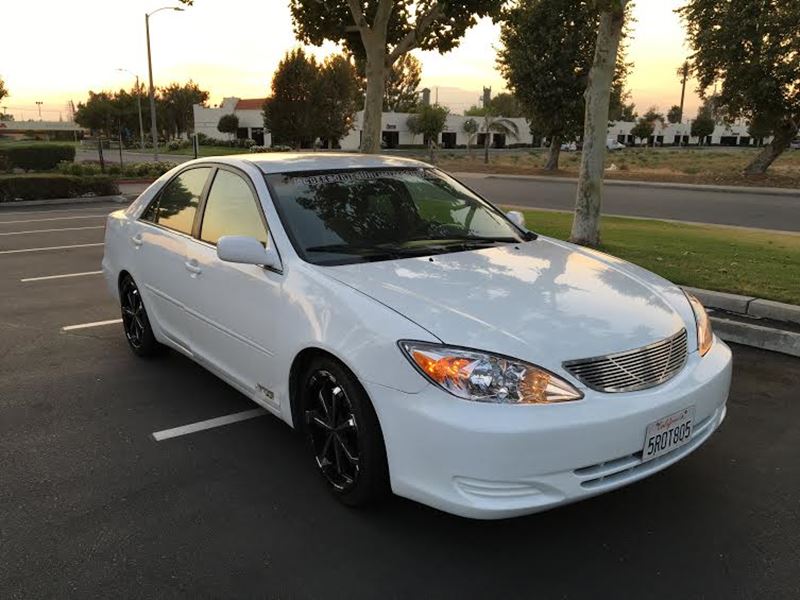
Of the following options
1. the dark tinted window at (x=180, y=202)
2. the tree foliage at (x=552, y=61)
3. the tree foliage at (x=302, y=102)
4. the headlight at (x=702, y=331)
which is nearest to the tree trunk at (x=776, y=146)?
the tree foliage at (x=552, y=61)

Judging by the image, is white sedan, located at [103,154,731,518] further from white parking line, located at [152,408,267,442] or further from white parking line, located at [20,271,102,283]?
white parking line, located at [20,271,102,283]

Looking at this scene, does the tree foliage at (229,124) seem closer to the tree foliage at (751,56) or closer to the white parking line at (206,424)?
the tree foliage at (751,56)

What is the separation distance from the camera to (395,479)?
2779 millimetres

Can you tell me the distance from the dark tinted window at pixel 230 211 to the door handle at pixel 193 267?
0.16m

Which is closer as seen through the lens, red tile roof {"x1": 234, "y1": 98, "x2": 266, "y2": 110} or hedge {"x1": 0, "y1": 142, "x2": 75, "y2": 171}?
hedge {"x1": 0, "y1": 142, "x2": 75, "y2": 171}

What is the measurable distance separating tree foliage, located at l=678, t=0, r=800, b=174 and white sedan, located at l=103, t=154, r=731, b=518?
2463cm

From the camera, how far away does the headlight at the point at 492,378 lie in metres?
2.57

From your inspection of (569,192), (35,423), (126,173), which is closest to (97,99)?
(126,173)

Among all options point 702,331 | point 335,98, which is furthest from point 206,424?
point 335,98

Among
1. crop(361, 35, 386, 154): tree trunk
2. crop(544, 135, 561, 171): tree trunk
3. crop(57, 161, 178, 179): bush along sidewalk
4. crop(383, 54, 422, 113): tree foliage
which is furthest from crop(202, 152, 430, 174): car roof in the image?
crop(383, 54, 422, 113): tree foliage

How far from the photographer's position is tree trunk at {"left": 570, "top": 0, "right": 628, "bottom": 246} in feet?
26.4

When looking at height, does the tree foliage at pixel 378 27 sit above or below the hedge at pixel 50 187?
above

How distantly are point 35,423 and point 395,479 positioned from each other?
2.57 metres

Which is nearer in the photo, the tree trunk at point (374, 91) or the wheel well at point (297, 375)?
the wheel well at point (297, 375)
